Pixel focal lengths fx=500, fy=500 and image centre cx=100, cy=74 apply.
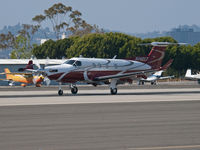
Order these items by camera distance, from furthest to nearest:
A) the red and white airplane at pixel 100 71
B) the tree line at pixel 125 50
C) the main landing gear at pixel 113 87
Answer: the tree line at pixel 125 50
the main landing gear at pixel 113 87
the red and white airplane at pixel 100 71

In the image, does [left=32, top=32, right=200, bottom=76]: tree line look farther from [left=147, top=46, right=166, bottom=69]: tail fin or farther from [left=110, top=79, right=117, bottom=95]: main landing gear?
[left=110, top=79, right=117, bottom=95]: main landing gear

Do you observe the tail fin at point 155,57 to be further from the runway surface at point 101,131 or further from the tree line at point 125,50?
the tree line at point 125,50

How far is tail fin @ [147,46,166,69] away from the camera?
4538cm

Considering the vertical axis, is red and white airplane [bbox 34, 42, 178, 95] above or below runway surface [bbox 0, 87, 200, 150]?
above

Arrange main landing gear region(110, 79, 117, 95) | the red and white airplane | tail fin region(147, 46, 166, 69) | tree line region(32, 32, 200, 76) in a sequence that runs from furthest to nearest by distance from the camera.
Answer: tree line region(32, 32, 200, 76) < tail fin region(147, 46, 166, 69) < main landing gear region(110, 79, 117, 95) < the red and white airplane

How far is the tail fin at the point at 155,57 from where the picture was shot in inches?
1787

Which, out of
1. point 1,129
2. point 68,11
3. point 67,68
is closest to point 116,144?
point 1,129

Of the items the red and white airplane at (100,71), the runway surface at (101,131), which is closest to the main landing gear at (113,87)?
the red and white airplane at (100,71)

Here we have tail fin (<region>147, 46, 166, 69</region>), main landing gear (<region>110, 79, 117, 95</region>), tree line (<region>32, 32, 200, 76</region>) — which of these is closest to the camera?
main landing gear (<region>110, 79, 117, 95</region>)

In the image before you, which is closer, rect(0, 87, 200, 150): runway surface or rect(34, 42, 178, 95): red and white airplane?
rect(0, 87, 200, 150): runway surface

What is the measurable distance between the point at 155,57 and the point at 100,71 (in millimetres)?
5689

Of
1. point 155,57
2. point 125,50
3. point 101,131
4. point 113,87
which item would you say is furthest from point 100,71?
point 125,50

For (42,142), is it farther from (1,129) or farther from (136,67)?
(136,67)

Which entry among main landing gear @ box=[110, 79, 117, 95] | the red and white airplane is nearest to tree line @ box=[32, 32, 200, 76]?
the red and white airplane
